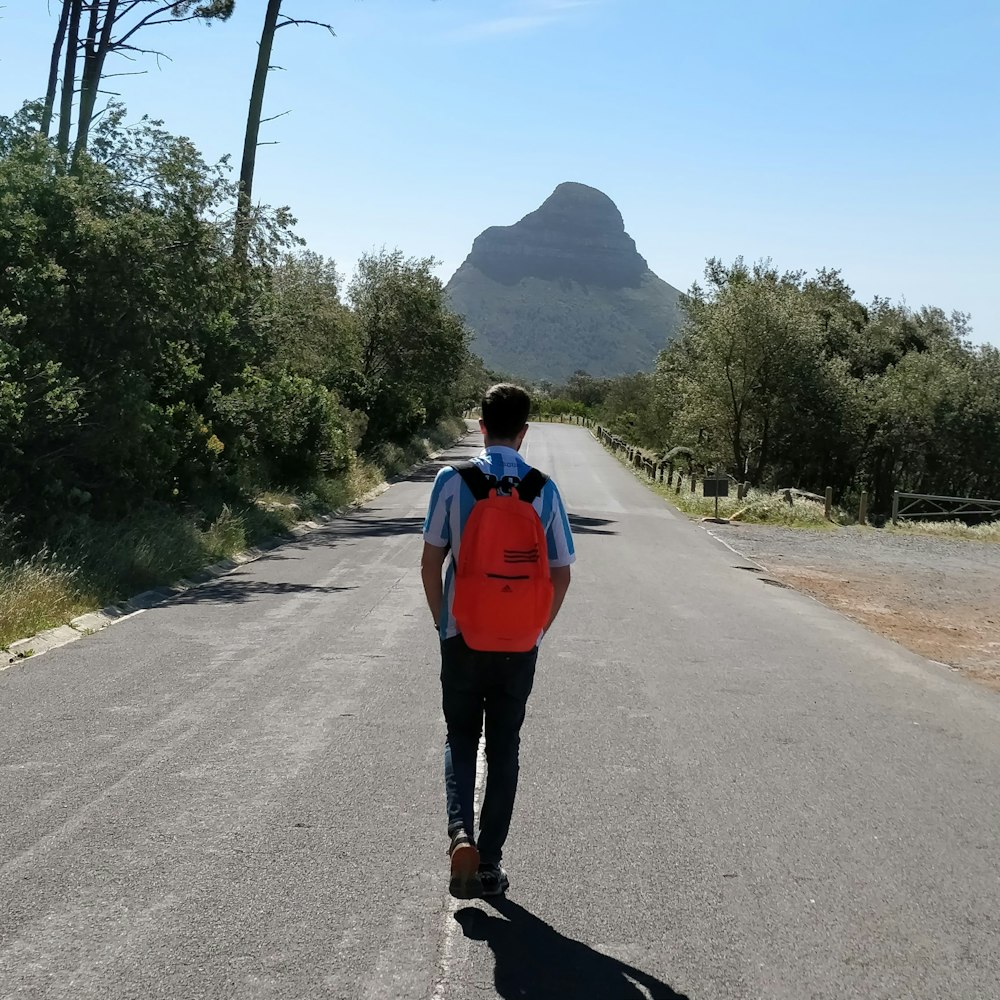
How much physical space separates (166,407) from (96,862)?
535 inches

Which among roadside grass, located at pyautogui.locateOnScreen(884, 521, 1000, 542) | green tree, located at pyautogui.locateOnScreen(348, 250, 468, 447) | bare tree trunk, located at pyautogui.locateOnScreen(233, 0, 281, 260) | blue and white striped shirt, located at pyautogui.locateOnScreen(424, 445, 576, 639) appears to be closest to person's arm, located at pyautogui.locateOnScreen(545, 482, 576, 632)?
blue and white striped shirt, located at pyautogui.locateOnScreen(424, 445, 576, 639)

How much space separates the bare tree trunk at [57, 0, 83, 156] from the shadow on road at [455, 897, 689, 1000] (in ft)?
63.0

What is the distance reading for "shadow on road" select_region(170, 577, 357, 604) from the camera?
12.0 m

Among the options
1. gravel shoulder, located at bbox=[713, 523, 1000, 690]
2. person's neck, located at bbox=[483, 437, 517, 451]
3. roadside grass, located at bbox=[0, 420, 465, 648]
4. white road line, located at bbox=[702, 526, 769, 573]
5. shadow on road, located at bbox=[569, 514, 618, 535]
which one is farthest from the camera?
shadow on road, located at bbox=[569, 514, 618, 535]

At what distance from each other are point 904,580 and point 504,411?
15.1 m

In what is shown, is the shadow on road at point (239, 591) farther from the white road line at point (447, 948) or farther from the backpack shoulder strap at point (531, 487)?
the backpack shoulder strap at point (531, 487)

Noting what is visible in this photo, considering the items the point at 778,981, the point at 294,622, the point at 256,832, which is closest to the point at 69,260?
the point at 294,622

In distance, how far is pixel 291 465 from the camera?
24438mm

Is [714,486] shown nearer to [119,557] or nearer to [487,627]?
[119,557]

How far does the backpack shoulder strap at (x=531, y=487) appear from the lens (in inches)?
162

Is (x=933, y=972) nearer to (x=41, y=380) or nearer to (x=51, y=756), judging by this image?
(x=51, y=756)

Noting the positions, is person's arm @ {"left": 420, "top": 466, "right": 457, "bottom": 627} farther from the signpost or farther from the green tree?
the green tree

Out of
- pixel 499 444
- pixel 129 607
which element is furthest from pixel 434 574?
pixel 129 607

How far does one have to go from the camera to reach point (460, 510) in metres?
4.12
